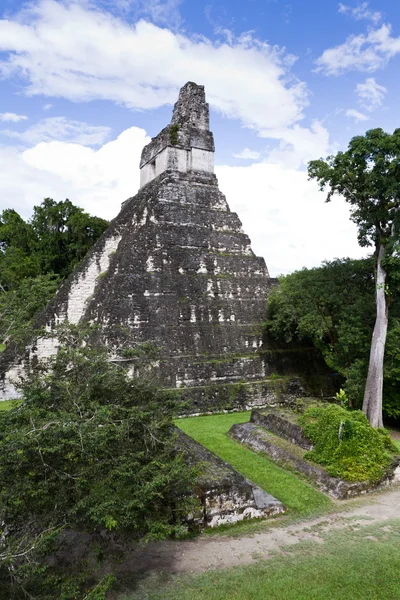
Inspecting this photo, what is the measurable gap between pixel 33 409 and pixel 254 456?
5.57 m

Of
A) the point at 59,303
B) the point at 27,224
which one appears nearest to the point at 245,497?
the point at 59,303

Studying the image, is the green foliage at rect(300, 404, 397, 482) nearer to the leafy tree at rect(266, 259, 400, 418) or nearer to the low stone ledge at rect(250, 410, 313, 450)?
the low stone ledge at rect(250, 410, 313, 450)

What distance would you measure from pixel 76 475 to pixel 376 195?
10.1 meters

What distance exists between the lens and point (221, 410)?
12.2m

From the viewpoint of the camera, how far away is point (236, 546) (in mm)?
5480

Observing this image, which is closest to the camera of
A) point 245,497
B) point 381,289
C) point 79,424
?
point 79,424

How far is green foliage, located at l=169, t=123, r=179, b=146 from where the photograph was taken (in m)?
15.5

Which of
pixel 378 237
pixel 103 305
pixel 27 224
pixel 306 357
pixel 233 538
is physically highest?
pixel 27 224

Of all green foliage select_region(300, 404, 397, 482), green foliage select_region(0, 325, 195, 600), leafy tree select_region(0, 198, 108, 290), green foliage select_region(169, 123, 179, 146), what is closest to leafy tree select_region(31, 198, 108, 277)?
leafy tree select_region(0, 198, 108, 290)

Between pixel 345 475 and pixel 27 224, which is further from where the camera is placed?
pixel 27 224

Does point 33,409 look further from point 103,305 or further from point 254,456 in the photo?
point 103,305

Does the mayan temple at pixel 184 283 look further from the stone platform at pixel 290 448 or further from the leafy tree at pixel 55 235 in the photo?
the leafy tree at pixel 55 235

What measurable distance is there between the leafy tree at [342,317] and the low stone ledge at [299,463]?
360 centimetres

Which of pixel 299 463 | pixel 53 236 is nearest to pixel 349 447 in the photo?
pixel 299 463
